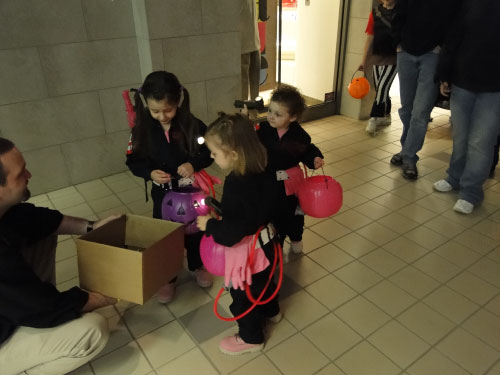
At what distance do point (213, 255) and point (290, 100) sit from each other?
94 cm

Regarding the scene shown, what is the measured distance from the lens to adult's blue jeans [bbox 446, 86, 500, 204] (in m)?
2.83

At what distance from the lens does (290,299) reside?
2.25 m

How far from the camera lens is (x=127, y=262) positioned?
1.70 m

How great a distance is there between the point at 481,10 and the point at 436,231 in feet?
4.84

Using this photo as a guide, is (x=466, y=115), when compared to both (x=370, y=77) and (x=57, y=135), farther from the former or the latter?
(x=57, y=135)

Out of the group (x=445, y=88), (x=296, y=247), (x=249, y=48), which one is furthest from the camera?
(x=249, y=48)

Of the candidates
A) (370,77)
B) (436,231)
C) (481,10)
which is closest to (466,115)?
(481,10)

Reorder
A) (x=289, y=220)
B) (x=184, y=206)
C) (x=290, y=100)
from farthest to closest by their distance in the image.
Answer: (x=289, y=220), (x=290, y=100), (x=184, y=206)

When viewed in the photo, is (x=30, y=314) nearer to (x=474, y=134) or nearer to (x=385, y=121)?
(x=474, y=134)

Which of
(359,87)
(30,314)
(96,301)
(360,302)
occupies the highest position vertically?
(359,87)

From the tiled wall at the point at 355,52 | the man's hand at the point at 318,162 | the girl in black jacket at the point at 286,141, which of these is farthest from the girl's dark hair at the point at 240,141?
the tiled wall at the point at 355,52

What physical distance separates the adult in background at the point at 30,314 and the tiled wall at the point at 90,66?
171cm

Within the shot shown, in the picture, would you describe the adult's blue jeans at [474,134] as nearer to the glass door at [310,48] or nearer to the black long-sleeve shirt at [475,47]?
the black long-sleeve shirt at [475,47]

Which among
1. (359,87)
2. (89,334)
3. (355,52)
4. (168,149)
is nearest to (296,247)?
(168,149)
